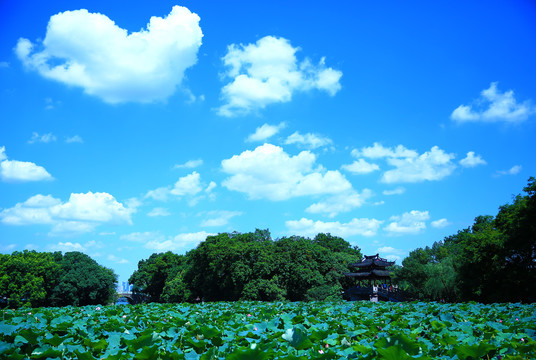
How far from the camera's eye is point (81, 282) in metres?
45.8

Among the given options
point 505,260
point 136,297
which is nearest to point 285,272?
point 505,260

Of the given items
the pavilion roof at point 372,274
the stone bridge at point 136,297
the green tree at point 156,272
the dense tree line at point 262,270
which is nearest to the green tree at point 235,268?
the dense tree line at point 262,270

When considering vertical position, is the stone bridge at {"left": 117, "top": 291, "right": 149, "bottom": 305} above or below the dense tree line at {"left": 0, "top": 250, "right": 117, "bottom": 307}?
below

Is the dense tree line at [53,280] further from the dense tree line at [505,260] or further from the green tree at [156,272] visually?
the dense tree line at [505,260]

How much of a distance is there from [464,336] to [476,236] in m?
26.7

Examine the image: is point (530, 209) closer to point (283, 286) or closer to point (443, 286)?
point (443, 286)

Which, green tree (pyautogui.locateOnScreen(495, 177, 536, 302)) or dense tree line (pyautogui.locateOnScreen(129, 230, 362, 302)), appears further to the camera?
dense tree line (pyautogui.locateOnScreen(129, 230, 362, 302))

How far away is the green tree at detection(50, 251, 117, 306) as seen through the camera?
4497cm

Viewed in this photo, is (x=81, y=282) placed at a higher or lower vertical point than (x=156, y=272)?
lower

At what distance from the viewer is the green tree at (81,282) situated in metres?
45.0

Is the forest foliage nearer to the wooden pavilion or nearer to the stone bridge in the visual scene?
the wooden pavilion

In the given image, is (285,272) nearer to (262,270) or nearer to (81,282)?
(262,270)

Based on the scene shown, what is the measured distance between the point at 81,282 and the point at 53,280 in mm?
3080

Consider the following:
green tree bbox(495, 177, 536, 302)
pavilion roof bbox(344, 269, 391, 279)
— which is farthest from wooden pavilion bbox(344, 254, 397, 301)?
green tree bbox(495, 177, 536, 302)
